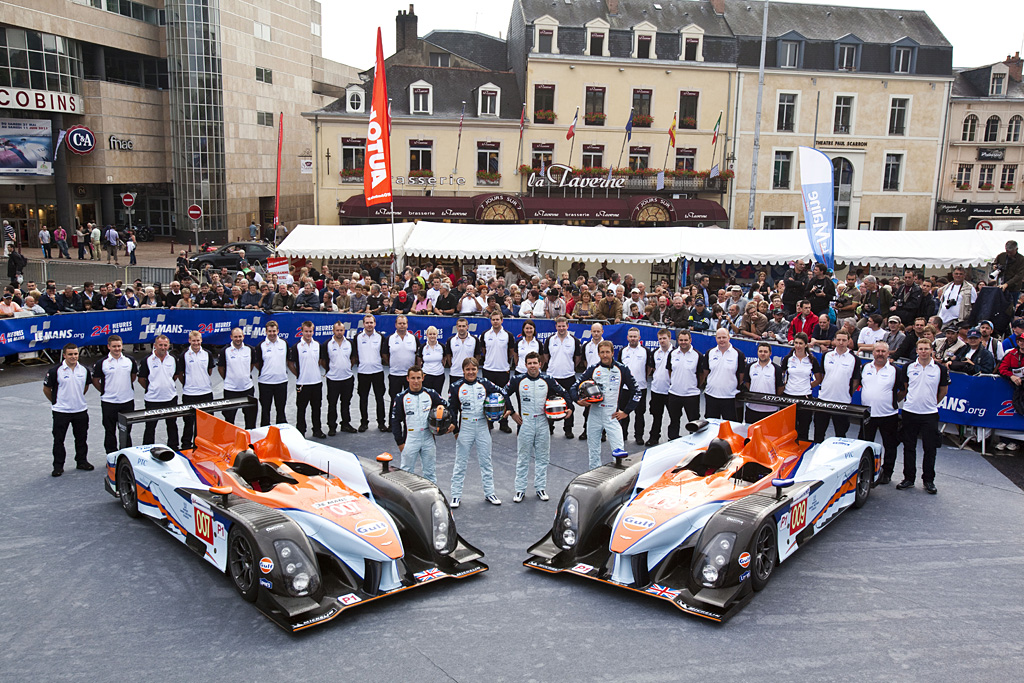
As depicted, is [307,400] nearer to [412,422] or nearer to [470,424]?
[412,422]

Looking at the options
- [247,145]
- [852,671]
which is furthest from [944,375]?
[247,145]

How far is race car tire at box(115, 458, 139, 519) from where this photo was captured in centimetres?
881

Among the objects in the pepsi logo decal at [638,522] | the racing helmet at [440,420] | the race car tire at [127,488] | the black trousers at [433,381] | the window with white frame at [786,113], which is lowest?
the race car tire at [127,488]

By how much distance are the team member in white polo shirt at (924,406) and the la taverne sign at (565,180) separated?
23703 millimetres

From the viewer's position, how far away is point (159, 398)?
10.8 meters

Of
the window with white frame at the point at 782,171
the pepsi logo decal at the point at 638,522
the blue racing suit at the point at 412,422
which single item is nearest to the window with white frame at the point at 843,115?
the window with white frame at the point at 782,171

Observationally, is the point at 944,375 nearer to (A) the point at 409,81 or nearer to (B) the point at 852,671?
(B) the point at 852,671

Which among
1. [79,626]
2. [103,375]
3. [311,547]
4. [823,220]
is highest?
[823,220]

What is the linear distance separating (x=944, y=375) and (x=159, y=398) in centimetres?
1038

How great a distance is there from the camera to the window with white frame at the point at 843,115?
34500 millimetres

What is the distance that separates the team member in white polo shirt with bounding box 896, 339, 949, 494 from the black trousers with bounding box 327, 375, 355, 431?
785 cm

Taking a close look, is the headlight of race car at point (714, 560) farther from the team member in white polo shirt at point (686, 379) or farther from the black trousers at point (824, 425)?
the team member in white polo shirt at point (686, 379)

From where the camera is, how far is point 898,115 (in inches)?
1379

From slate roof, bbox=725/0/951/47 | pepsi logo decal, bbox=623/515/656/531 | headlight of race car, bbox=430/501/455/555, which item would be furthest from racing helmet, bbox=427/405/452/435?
slate roof, bbox=725/0/951/47
